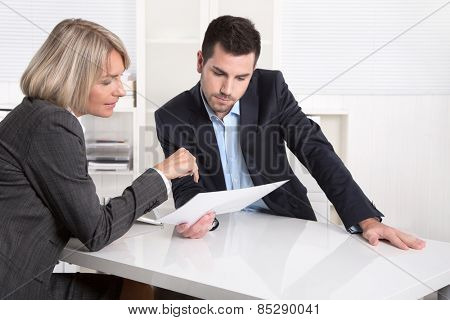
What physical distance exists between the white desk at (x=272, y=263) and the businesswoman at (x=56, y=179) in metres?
0.09

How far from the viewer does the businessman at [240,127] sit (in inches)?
70.9

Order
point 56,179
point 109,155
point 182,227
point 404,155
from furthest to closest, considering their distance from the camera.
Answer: point 404,155 < point 109,155 < point 182,227 < point 56,179

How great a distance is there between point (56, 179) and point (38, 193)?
0.21 feet

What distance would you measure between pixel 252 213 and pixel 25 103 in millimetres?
774

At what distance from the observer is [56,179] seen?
1.18m

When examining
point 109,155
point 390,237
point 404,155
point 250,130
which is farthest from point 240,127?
point 404,155

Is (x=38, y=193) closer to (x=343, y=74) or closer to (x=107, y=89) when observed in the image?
(x=107, y=89)

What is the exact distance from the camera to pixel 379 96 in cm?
347

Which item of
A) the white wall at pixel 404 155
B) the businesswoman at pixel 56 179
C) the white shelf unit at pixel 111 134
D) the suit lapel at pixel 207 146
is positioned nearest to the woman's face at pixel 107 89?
the businesswoman at pixel 56 179

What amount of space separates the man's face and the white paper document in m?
0.48

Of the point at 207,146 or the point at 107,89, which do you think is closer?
the point at 107,89

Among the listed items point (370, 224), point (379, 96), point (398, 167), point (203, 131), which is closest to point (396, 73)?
point (379, 96)

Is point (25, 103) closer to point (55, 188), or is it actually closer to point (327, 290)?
point (55, 188)

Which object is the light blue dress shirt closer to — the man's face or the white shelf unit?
the man's face
